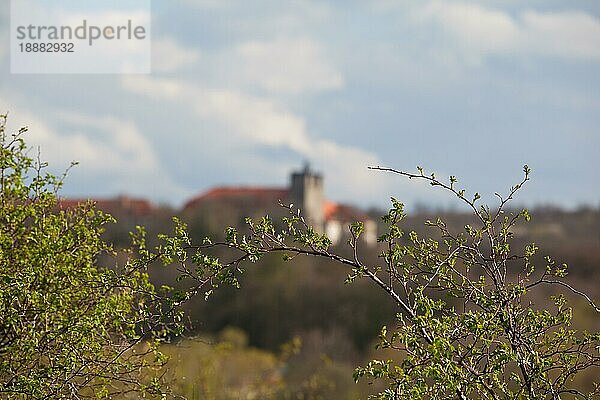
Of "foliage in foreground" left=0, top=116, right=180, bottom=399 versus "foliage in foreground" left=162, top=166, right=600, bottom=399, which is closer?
"foliage in foreground" left=162, top=166, right=600, bottom=399

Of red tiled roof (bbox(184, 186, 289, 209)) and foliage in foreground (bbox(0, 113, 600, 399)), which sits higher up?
red tiled roof (bbox(184, 186, 289, 209))

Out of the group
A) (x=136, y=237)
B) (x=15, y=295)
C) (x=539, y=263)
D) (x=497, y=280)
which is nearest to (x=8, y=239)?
(x=15, y=295)

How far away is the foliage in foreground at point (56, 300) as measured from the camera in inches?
151

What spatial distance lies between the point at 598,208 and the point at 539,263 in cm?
1126

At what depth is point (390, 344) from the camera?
10.5 ft

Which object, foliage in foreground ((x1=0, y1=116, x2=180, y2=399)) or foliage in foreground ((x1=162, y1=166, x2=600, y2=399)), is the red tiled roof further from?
foliage in foreground ((x1=162, y1=166, x2=600, y2=399))

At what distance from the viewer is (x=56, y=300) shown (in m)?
4.02

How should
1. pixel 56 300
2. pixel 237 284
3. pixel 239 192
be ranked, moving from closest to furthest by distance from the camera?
pixel 237 284
pixel 56 300
pixel 239 192

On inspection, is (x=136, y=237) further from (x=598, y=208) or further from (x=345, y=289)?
(x=598, y=208)

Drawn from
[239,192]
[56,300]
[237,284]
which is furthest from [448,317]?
[239,192]

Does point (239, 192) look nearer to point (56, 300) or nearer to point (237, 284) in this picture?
point (56, 300)

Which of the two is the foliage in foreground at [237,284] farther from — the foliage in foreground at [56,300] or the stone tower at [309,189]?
the stone tower at [309,189]

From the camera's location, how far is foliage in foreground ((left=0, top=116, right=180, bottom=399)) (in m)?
3.85

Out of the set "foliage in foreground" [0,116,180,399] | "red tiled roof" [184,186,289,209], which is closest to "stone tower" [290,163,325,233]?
"red tiled roof" [184,186,289,209]
